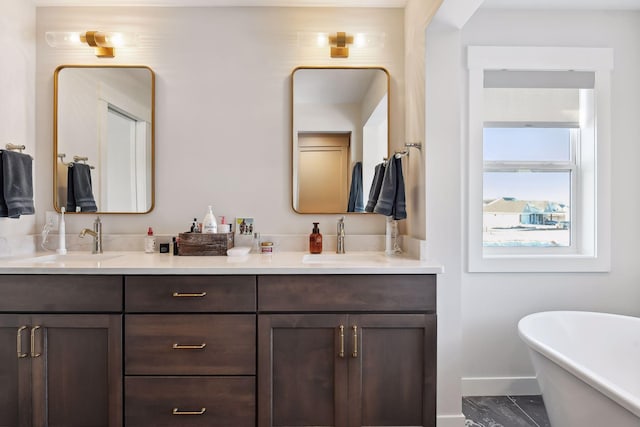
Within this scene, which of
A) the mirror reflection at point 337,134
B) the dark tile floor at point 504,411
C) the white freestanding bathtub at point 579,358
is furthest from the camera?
the mirror reflection at point 337,134

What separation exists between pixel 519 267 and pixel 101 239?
2.50m

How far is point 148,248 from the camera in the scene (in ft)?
6.91

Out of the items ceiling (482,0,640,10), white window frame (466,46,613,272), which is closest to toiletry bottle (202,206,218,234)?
white window frame (466,46,613,272)

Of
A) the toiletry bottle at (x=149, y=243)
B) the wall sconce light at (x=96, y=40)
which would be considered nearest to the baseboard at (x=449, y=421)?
the toiletry bottle at (x=149, y=243)

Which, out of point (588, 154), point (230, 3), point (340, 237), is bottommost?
point (340, 237)

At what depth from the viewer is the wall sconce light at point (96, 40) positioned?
207 centimetres

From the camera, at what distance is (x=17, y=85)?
204cm

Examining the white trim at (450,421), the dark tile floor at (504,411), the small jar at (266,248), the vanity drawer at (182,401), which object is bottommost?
the dark tile floor at (504,411)

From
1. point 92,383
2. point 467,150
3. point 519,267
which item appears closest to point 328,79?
point 467,150

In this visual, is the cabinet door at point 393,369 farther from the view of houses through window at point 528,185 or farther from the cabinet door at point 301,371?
the view of houses through window at point 528,185

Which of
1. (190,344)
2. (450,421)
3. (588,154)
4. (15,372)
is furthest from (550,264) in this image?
(15,372)

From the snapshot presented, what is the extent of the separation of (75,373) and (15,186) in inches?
38.9

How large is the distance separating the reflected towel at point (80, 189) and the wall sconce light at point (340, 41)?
1.49 m

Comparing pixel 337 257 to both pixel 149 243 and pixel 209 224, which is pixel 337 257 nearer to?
pixel 209 224
